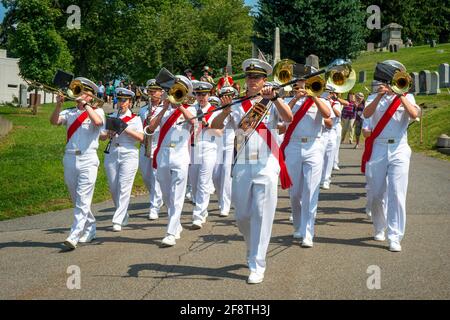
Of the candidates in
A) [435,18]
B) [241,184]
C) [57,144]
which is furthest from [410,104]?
[435,18]

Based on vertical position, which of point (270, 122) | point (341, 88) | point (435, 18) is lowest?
point (270, 122)

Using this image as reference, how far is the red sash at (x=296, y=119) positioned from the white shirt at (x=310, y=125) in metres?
0.04

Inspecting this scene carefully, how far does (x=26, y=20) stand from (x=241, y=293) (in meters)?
28.4

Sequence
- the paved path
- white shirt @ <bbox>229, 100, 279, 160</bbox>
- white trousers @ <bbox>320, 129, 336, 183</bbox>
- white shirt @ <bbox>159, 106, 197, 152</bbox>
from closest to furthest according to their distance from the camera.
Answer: the paved path, white shirt @ <bbox>229, 100, 279, 160</bbox>, white shirt @ <bbox>159, 106, 197, 152</bbox>, white trousers @ <bbox>320, 129, 336, 183</bbox>

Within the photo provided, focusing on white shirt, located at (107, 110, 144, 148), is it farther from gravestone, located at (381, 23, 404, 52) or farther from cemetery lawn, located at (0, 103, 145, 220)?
gravestone, located at (381, 23, 404, 52)

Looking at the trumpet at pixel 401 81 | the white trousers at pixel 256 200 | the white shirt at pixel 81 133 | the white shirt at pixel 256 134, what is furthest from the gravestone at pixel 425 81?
the white trousers at pixel 256 200

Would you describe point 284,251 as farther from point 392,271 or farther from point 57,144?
point 57,144

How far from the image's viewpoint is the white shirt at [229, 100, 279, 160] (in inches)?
278

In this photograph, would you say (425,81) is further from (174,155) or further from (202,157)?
(174,155)

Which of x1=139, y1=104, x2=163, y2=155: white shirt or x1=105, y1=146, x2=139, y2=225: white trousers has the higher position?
x1=139, y1=104, x2=163, y2=155: white shirt

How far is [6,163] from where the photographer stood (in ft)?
53.1

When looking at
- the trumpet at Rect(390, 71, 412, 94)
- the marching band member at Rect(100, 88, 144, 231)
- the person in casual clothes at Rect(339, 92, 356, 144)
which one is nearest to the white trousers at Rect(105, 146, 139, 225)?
the marching band member at Rect(100, 88, 144, 231)

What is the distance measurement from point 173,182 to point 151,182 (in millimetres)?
2755

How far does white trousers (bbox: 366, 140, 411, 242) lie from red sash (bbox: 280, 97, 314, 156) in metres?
1.12
